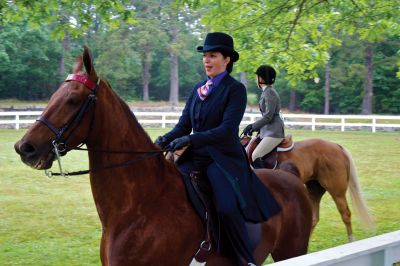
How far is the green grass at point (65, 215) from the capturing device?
27.2ft

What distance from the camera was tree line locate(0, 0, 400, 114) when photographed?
1026 cm

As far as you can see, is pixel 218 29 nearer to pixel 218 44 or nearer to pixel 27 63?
pixel 218 44

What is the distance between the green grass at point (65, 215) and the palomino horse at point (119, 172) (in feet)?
12.3

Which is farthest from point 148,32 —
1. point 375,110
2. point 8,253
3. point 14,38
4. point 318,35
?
point 8,253

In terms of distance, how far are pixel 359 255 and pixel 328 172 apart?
6553mm

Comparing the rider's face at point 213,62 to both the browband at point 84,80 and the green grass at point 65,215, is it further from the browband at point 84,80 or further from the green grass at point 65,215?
the green grass at point 65,215

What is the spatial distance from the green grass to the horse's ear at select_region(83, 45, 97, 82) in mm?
4250

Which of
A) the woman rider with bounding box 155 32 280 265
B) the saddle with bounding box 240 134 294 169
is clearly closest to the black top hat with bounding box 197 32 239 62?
the woman rider with bounding box 155 32 280 265

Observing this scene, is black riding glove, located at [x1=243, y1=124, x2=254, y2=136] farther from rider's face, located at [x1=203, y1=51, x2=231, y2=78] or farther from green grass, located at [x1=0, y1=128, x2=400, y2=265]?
rider's face, located at [x1=203, y1=51, x2=231, y2=78]

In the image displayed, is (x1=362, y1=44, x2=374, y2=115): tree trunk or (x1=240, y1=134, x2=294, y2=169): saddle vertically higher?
(x1=362, y1=44, x2=374, y2=115): tree trunk

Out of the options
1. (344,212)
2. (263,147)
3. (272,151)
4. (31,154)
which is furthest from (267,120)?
(31,154)

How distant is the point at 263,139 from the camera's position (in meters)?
8.99

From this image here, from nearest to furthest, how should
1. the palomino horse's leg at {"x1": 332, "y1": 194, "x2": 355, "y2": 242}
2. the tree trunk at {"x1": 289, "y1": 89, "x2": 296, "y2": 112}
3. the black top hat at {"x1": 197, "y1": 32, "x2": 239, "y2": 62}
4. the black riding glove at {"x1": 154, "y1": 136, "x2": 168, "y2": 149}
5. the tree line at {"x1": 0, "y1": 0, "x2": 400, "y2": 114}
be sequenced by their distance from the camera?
the black top hat at {"x1": 197, "y1": 32, "x2": 239, "y2": 62} < the black riding glove at {"x1": 154, "y1": 136, "x2": 168, "y2": 149} < the palomino horse's leg at {"x1": 332, "y1": 194, "x2": 355, "y2": 242} < the tree line at {"x1": 0, "y1": 0, "x2": 400, "y2": 114} < the tree trunk at {"x1": 289, "y1": 89, "x2": 296, "y2": 112}

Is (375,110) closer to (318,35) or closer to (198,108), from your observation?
(318,35)
